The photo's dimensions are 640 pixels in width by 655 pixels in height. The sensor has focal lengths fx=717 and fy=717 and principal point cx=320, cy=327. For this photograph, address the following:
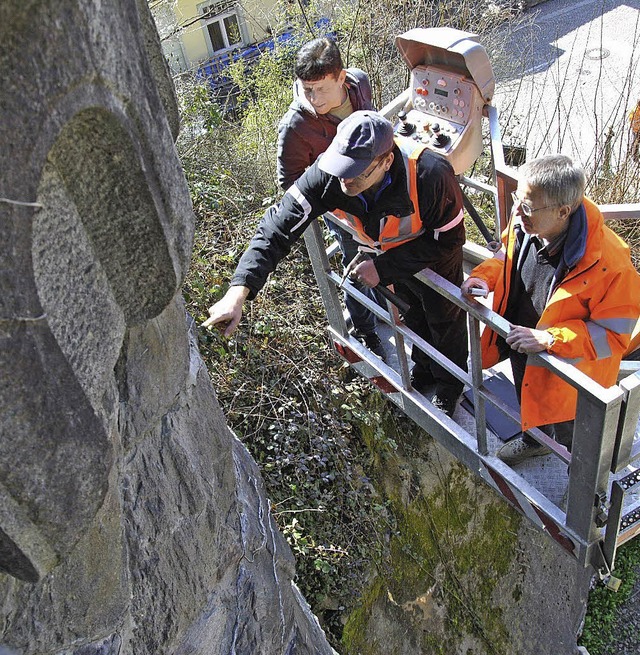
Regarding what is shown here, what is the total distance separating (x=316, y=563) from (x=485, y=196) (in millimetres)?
4268

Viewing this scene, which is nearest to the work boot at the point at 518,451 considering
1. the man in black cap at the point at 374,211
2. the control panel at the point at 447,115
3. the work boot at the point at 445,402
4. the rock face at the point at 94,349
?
the work boot at the point at 445,402

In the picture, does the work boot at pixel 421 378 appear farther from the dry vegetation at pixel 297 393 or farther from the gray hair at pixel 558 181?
the gray hair at pixel 558 181

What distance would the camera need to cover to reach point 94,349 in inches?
50.3

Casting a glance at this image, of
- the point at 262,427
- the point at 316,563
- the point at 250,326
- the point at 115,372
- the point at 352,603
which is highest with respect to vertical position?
the point at 115,372

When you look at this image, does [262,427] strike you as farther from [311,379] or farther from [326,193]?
[326,193]

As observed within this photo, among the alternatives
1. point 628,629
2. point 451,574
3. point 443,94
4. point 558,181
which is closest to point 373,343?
point 443,94

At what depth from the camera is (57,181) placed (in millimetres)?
1130

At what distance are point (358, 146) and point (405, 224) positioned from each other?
40cm

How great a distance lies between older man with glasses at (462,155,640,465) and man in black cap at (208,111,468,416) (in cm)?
26

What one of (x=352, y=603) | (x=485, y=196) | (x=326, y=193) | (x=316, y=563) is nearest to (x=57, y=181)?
(x=326, y=193)

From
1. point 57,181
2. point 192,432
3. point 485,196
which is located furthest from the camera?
point 485,196

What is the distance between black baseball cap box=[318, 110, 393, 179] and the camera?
2695 mm

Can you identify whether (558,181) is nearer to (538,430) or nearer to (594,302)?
(594,302)

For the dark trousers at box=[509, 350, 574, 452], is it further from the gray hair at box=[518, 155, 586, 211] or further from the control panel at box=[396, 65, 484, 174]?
the control panel at box=[396, 65, 484, 174]
